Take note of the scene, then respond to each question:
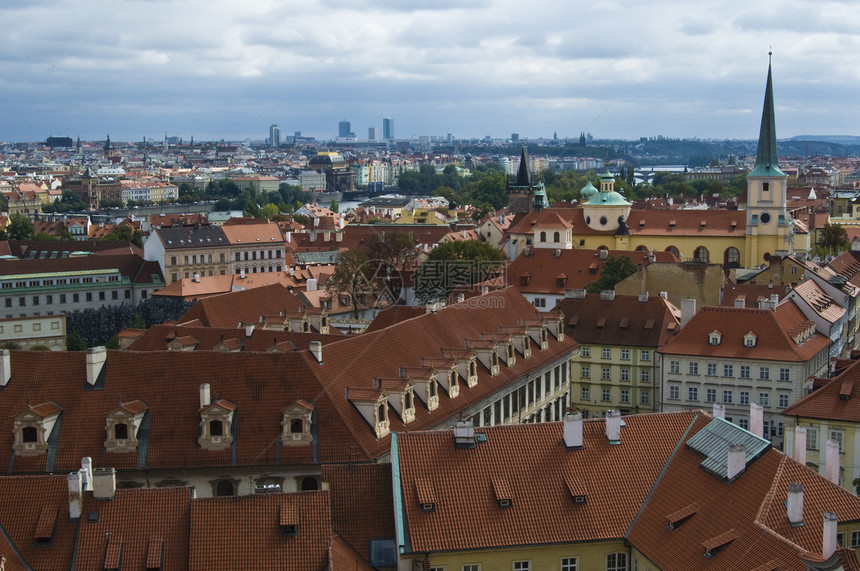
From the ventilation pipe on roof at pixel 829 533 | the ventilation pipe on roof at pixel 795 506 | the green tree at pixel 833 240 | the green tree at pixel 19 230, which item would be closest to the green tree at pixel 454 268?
the green tree at pixel 833 240

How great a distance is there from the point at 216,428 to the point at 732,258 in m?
84.2

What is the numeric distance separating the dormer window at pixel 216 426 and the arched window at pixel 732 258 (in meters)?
83.0

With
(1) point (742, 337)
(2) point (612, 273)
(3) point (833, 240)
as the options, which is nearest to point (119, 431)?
(1) point (742, 337)

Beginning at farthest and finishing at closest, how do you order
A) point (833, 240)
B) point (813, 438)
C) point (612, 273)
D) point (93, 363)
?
point (833, 240)
point (612, 273)
point (813, 438)
point (93, 363)

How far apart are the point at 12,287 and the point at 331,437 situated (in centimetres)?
8102

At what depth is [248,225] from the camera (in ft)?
459

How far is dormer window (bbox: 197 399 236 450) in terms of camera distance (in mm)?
39969

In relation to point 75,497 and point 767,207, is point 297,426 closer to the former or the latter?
point 75,497

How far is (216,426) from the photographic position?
132ft

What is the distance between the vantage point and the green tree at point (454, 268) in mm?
90312

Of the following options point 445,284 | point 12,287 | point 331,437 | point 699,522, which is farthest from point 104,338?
point 699,522

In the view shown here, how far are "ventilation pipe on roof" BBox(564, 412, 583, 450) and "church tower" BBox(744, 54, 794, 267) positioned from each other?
270 feet

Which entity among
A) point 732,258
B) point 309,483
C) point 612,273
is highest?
point 612,273

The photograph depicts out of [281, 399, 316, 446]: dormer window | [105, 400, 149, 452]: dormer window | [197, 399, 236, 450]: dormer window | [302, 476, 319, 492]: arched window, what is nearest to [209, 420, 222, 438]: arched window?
[197, 399, 236, 450]: dormer window
